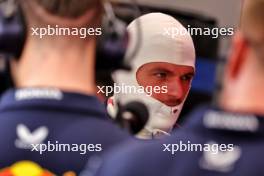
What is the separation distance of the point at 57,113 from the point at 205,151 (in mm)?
200

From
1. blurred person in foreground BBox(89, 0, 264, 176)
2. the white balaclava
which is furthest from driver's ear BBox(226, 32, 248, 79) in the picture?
the white balaclava

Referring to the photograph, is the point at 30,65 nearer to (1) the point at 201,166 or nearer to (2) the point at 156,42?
(1) the point at 201,166

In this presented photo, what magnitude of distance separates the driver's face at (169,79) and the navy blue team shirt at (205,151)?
59cm

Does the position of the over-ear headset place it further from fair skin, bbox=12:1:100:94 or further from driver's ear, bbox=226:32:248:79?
driver's ear, bbox=226:32:248:79

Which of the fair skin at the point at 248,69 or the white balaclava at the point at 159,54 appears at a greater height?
the fair skin at the point at 248,69

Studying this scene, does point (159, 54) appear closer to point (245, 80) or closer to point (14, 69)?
point (14, 69)

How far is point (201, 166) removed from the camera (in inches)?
39.8

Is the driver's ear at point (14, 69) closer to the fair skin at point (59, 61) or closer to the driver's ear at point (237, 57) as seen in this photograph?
the fair skin at point (59, 61)

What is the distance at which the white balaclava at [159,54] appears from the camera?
5.17ft

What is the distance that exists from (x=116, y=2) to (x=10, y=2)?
31cm

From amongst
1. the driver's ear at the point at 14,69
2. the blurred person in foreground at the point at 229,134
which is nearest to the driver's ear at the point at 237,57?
the blurred person in foreground at the point at 229,134

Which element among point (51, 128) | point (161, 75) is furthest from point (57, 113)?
point (161, 75)

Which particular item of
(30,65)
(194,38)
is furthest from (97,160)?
(194,38)

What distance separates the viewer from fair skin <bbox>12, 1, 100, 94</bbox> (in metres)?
1.11
